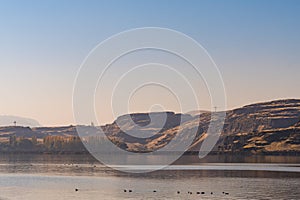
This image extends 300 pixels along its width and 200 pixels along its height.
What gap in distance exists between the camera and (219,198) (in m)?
77.7

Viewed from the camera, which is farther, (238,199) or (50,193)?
(50,193)

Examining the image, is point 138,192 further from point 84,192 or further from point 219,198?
point 219,198

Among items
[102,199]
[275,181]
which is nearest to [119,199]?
[102,199]

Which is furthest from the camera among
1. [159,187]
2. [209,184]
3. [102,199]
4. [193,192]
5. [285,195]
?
[209,184]

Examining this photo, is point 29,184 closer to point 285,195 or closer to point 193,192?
point 193,192

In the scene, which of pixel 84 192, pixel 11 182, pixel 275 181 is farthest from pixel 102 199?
pixel 275 181

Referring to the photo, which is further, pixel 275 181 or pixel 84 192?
pixel 275 181

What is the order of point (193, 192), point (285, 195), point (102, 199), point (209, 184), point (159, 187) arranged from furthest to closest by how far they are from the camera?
1. point (209, 184)
2. point (159, 187)
3. point (193, 192)
4. point (285, 195)
5. point (102, 199)

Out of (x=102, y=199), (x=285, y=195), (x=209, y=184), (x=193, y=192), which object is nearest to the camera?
(x=102, y=199)

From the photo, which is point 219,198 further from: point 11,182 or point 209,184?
point 11,182

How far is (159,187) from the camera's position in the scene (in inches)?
3691

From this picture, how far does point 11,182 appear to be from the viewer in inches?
4028

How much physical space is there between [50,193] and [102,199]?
11.6 metres

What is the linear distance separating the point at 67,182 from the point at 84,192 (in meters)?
20.6
